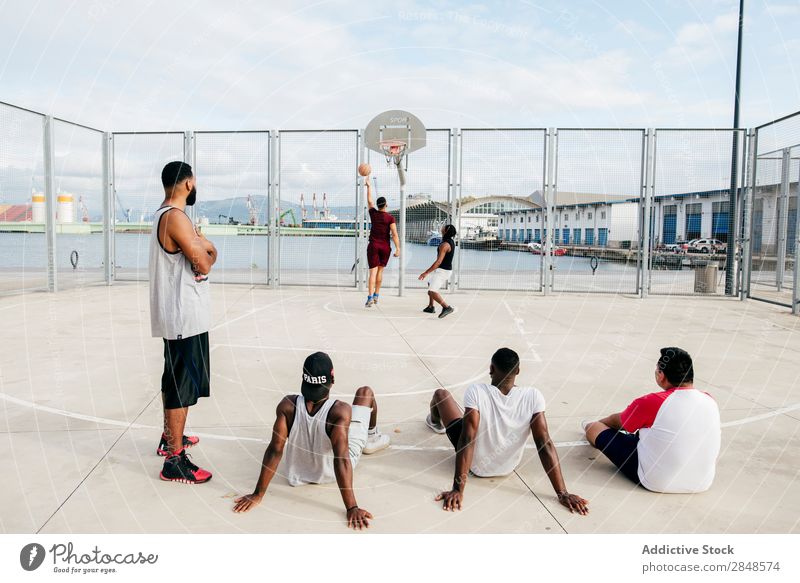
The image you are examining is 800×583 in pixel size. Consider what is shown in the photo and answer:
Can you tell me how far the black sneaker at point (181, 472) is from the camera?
4.01 metres

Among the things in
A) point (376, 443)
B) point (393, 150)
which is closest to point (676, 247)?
point (393, 150)

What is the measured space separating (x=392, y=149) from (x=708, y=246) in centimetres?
1350

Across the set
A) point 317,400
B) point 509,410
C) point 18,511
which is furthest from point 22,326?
point 509,410

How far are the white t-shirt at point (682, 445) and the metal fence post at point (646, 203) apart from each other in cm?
1230

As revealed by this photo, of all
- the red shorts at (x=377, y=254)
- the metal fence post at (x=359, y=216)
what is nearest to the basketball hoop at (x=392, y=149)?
the metal fence post at (x=359, y=216)

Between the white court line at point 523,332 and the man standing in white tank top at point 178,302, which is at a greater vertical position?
the man standing in white tank top at point 178,302

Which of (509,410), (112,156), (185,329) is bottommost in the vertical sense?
(509,410)

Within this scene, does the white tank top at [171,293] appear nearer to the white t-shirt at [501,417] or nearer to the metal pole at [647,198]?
the white t-shirt at [501,417]

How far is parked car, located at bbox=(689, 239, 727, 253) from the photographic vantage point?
1714 centimetres

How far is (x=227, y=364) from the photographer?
7.43 metres

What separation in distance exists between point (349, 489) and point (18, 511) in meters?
1.85

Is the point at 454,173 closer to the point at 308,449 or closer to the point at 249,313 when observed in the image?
the point at 249,313

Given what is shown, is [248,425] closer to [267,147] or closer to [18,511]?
[18,511]

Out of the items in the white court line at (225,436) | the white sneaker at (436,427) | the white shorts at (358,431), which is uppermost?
the white shorts at (358,431)
